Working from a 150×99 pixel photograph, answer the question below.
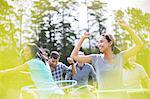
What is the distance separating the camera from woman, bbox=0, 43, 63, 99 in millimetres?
2301

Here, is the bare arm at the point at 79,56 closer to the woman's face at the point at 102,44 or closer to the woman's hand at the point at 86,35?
the woman's hand at the point at 86,35

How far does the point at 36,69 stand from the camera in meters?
2.31

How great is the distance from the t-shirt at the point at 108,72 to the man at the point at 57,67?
200mm

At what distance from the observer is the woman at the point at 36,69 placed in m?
2.30

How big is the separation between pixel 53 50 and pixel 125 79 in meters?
0.58

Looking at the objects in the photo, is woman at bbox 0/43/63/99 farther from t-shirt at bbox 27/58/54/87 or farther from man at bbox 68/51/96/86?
man at bbox 68/51/96/86

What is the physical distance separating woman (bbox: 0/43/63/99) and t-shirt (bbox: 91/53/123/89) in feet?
1.07

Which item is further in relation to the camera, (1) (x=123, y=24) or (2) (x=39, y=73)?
(1) (x=123, y=24)

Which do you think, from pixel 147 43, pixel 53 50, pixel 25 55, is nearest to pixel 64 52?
pixel 53 50

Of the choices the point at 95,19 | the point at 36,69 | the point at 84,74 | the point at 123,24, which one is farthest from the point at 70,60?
the point at 123,24

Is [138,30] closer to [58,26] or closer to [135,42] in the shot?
[135,42]

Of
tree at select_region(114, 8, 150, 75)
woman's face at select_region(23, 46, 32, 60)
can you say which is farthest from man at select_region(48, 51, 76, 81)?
tree at select_region(114, 8, 150, 75)

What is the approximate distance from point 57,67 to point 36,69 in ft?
0.49

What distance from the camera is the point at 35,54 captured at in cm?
231
